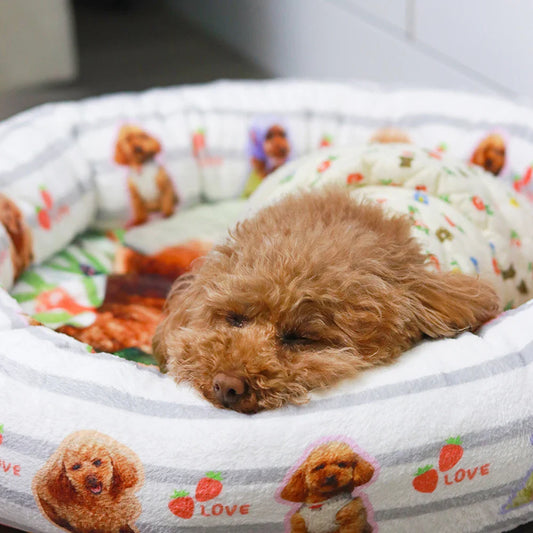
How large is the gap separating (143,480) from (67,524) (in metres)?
0.14

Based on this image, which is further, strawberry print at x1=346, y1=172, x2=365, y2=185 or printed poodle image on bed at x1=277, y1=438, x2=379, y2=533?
strawberry print at x1=346, y1=172, x2=365, y2=185

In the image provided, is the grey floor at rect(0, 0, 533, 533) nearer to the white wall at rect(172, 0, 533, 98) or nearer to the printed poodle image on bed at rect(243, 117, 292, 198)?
the white wall at rect(172, 0, 533, 98)

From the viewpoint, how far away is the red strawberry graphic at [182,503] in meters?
1.11

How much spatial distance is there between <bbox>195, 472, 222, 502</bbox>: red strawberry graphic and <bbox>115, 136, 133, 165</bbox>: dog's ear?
1.24 meters

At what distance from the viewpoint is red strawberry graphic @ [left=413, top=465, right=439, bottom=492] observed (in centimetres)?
113

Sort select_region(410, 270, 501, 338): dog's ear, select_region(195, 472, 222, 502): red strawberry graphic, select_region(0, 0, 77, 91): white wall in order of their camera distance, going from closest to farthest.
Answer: select_region(195, 472, 222, 502): red strawberry graphic
select_region(410, 270, 501, 338): dog's ear
select_region(0, 0, 77, 91): white wall

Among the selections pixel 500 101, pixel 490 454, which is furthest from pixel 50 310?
pixel 500 101

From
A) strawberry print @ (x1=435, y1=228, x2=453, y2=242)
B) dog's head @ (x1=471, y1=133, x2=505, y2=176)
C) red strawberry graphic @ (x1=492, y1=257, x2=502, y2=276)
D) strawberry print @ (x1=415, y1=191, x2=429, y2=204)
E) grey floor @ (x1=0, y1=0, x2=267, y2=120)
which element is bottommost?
grey floor @ (x1=0, y1=0, x2=267, y2=120)

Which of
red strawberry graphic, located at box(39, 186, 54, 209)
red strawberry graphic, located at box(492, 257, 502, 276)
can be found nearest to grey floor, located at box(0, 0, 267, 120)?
red strawberry graphic, located at box(39, 186, 54, 209)

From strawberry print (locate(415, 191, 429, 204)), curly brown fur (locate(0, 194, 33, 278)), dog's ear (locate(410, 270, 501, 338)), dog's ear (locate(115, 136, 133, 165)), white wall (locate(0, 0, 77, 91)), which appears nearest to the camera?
dog's ear (locate(410, 270, 501, 338))

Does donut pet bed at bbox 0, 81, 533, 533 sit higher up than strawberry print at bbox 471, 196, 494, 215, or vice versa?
strawberry print at bbox 471, 196, 494, 215

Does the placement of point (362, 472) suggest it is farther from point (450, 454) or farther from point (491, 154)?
point (491, 154)

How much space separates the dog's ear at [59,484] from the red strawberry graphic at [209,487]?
0.18 m

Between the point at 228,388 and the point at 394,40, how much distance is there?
1909 millimetres
